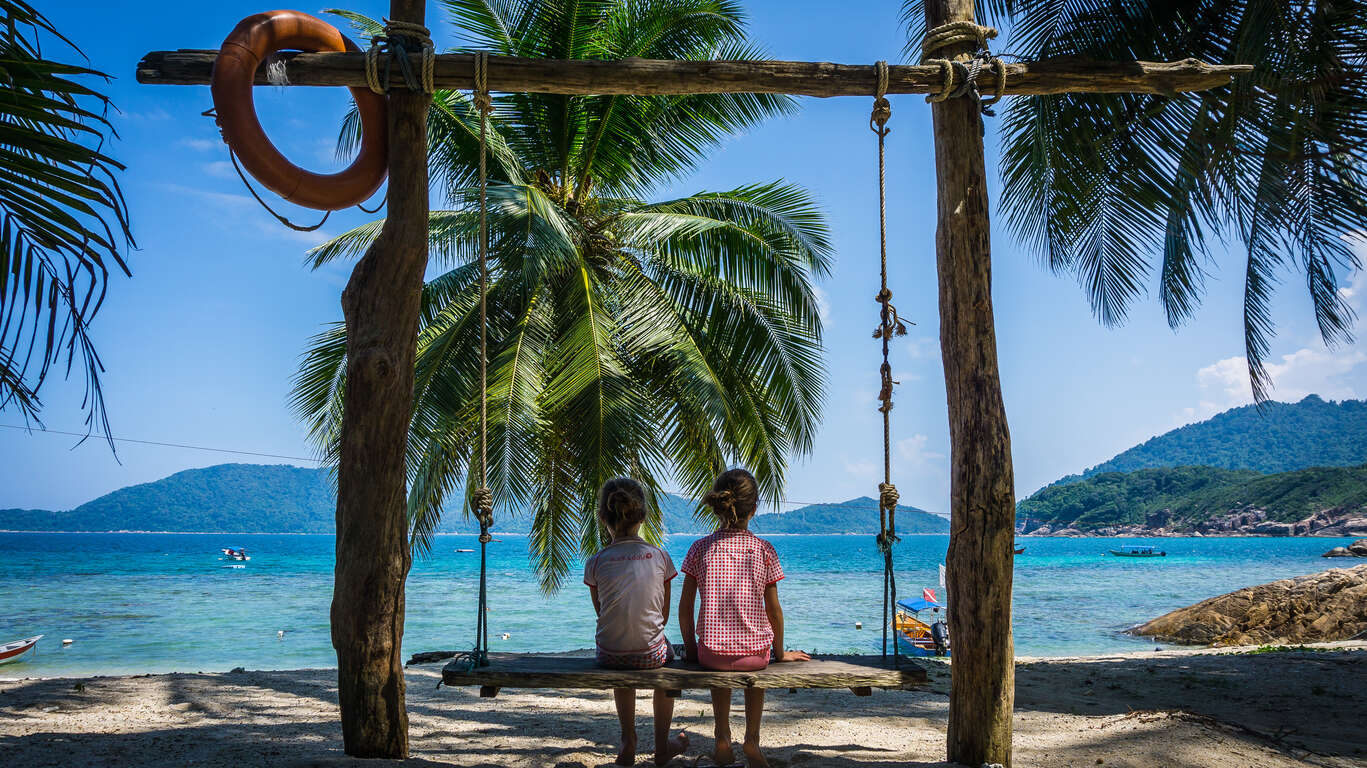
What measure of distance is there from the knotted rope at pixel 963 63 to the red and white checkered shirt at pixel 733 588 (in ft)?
7.49

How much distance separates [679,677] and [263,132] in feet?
9.85

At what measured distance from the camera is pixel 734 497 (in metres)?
3.76

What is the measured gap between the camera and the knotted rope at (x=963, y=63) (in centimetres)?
397

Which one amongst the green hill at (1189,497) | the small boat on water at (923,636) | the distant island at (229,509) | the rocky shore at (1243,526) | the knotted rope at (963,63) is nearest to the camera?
the knotted rope at (963,63)

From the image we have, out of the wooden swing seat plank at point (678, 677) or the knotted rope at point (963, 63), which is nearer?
the wooden swing seat plank at point (678, 677)

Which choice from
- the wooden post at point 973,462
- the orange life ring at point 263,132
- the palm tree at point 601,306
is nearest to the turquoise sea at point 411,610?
the palm tree at point 601,306

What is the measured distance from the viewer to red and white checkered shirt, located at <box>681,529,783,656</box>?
3.61 meters

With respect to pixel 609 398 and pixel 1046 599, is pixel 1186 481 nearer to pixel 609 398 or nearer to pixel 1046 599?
pixel 1046 599

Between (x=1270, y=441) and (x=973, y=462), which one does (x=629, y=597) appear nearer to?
(x=973, y=462)

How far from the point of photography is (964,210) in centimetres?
393

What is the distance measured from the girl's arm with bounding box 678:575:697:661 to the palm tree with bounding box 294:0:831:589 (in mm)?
4669

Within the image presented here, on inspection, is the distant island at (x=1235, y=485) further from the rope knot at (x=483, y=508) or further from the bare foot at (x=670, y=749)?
the rope knot at (x=483, y=508)

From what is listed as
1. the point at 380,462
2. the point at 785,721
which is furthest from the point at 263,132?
the point at 785,721

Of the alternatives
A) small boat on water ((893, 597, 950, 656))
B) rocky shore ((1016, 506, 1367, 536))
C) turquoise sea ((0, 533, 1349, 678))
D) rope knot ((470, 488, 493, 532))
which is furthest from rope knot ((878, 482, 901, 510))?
rocky shore ((1016, 506, 1367, 536))
